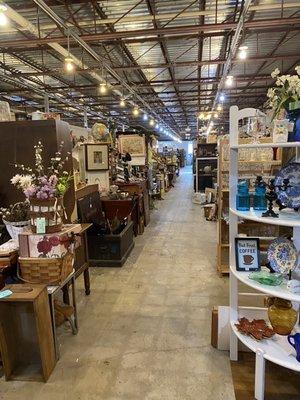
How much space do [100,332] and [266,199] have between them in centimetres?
186

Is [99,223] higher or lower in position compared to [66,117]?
lower

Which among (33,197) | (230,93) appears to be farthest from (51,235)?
(230,93)

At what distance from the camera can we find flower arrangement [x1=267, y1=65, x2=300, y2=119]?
1.92m

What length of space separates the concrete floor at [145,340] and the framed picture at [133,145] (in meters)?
4.01

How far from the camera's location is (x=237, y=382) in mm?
2195

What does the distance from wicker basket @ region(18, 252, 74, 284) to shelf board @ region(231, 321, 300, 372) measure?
137cm

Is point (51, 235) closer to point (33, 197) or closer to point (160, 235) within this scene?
point (33, 197)

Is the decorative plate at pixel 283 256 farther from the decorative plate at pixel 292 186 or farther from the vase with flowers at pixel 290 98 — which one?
the vase with flowers at pixel 290 98

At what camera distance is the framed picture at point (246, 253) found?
7.50ft

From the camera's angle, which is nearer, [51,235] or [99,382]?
[99,382]

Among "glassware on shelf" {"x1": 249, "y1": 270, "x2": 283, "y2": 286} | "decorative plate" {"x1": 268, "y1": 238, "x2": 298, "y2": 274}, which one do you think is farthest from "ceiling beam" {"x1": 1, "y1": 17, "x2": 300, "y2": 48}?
"glassware on shelf" {"x1": 249, "y1": 270, "x2": 283, "y2": 286}

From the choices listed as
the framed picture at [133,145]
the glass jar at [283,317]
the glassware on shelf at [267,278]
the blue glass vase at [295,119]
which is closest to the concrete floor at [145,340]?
the glass jar at [283,317]

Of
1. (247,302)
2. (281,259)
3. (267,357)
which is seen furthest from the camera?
(247,302)

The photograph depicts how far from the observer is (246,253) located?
2.30m
